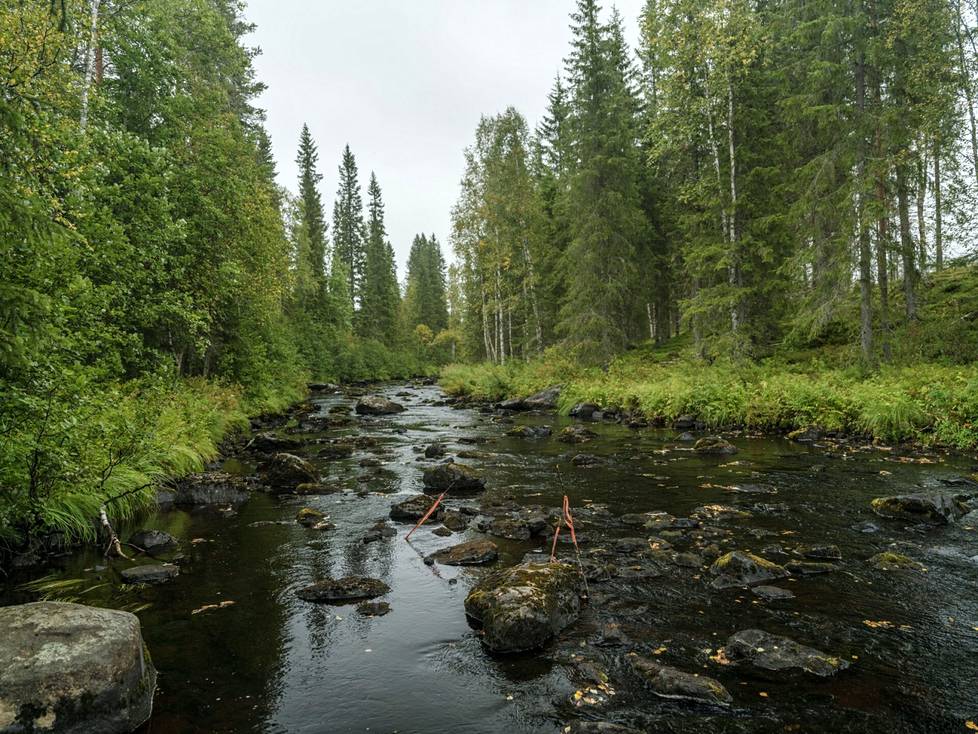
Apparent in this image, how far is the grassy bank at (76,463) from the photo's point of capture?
6.68 metres

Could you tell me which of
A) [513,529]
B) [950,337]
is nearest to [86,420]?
[513,529]

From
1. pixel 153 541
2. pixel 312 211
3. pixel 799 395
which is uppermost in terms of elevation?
pixel 312 211

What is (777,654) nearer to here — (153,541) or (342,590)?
(342,590)

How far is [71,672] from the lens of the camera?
13.0 feet

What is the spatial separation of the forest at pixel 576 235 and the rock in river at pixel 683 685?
252 inches

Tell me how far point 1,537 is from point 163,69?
15702 mm

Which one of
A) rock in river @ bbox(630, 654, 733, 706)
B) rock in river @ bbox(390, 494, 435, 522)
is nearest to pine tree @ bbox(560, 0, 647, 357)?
rock in river @ bbox(390, 494, 435, 522)

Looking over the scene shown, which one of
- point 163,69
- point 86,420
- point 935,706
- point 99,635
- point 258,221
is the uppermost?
point 163,69

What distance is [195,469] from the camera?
12211 millimetres

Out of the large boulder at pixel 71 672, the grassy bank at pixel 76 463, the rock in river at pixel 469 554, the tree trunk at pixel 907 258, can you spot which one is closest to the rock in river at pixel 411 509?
the rock in river at pixel 469 554

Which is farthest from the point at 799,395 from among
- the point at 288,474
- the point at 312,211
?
the point at 312,211

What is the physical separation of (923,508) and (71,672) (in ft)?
36.9

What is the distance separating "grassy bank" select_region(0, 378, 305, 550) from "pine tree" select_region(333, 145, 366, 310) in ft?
200

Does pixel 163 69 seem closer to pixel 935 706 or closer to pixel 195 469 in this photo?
pixel 195 469
